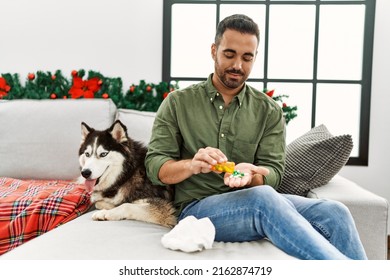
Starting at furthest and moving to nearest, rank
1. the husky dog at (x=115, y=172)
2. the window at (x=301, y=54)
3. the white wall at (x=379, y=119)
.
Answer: the window at (x=301, y=54) < the white wall at (x=379, y=119) < the husky dog at (x=115, y=172)

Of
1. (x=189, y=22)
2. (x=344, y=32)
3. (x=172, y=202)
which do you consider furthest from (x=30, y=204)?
(x=344, y=32)

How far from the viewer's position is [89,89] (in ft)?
7.45

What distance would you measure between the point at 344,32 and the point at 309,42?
22cm

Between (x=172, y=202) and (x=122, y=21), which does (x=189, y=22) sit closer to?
(x=122, y=21)

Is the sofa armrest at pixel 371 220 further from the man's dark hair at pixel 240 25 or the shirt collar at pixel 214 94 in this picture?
the man's dark hair at pixel 240 25

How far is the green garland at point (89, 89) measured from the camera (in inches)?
88.0

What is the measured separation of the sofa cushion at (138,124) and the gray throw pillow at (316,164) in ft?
2.28

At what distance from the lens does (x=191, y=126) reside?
4.62 feet

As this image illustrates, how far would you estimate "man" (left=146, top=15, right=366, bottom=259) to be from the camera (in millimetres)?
1222

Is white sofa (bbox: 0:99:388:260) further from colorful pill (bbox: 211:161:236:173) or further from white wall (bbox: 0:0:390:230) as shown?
white wall (bbox: 0:0:390:230)

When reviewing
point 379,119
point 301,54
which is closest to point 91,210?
point 301,54

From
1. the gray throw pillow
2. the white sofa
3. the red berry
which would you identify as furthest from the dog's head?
the red berry

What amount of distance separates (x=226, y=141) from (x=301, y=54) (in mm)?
1367

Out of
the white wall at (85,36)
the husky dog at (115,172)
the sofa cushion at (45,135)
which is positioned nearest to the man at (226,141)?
the husky dog at (115,172)
